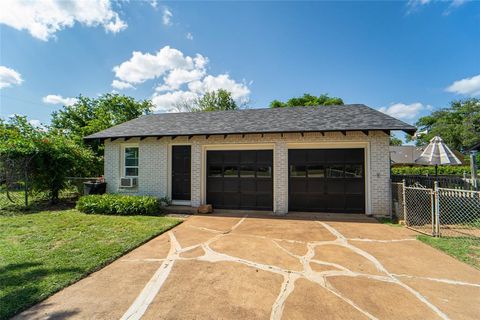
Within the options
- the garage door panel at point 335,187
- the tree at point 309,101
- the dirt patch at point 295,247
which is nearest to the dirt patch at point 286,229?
the dirt patch at point 295,247

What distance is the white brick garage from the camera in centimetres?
771

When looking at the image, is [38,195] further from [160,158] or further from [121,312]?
[121,312]

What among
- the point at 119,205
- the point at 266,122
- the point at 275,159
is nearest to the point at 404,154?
the point at 266,122

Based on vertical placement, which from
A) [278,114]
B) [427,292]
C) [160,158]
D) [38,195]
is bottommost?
[427,292]

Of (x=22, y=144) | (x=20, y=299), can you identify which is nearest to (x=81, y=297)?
(x=20, y=299)

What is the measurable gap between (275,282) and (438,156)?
8.25 meters

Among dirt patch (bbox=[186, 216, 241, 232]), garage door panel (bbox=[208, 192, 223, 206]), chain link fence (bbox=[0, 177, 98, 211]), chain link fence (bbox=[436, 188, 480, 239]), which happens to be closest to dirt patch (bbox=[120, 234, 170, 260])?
dirt patch (bbox=[186, 216, 241, 232])

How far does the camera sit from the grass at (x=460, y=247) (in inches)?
165

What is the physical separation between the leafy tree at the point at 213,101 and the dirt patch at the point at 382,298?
30633 mm

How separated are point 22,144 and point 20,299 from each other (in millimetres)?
8581

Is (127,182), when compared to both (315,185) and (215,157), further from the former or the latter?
(315,185)

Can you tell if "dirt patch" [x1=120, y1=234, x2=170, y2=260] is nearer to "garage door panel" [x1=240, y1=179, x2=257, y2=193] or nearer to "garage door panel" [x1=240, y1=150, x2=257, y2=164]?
"garage door panel" [x1=240, y1=179, x2=257, y2=193]

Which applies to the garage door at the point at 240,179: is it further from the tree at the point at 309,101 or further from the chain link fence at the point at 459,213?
the tree at the point at 309,101

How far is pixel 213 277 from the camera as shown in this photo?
3533mm
